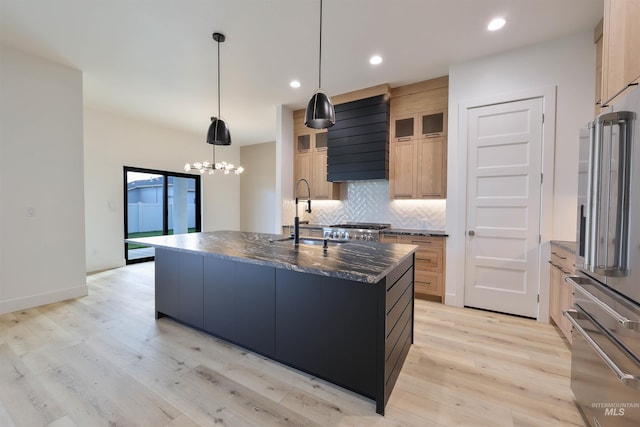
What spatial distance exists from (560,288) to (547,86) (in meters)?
2.18

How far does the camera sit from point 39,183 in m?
3.37

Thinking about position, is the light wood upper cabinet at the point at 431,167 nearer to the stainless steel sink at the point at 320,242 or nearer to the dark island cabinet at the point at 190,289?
the stainless steel sink at the point at 320,242

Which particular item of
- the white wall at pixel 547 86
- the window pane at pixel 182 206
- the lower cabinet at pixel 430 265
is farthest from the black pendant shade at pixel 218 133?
the window pane at pixel 182 206

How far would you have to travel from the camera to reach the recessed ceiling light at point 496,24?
2.63m

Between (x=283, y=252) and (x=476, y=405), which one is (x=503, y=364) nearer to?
(x=476, y=405)

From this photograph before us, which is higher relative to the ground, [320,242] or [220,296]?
[320,242]

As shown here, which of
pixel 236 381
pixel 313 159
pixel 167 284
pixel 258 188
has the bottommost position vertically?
pixel 236 381

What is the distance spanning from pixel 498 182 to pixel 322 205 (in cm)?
292

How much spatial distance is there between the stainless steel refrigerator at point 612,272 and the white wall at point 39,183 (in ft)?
17.3

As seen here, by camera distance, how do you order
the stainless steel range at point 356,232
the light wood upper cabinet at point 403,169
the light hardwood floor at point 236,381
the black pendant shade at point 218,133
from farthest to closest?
the light wood upper cabinet at point 403,169 → the stainless steel range at point 356,232 → the black pendant shade at point 218,133 → the light hardwood floor at point 236,381

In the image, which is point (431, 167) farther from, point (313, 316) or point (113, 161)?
point (113, 161)

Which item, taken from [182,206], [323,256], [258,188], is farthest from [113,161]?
[323,256]

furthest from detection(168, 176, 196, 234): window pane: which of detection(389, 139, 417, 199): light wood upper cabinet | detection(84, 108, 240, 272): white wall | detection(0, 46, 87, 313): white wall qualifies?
detection(389, 139, 417, 199): light wood upper cabinet

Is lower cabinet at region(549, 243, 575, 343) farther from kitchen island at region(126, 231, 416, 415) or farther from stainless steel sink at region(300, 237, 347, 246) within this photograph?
stainless steel sink at region(300, 237, 347, 246)
